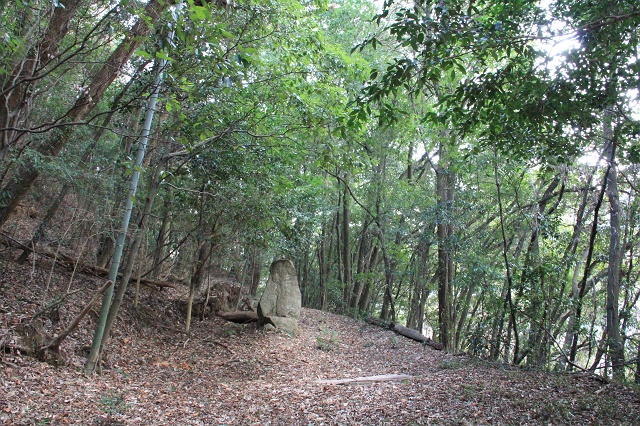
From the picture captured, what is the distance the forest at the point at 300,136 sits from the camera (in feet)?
12.6

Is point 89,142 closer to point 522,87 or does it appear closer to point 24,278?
point 24,278

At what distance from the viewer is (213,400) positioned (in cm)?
568

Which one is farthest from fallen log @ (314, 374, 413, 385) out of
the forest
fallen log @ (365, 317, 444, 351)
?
fallen log @ (365, 317, 444, 351)

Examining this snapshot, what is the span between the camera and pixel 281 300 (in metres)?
10.2

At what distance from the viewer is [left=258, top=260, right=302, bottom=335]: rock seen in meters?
9.78

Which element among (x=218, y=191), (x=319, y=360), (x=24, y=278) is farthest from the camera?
(x=319, y=360)

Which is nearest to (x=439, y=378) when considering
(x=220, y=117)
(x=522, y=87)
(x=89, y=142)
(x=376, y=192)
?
(x=522, y=87)

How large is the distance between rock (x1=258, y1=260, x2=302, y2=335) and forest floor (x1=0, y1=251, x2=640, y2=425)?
2.03ft

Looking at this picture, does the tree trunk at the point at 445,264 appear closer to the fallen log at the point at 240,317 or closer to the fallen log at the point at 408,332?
the fallen log at the point at 408,332

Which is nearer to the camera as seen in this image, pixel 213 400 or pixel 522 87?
pixel 522 87

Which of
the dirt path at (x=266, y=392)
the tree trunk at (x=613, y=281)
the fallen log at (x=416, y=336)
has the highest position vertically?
the tree trunk at (x=613, y=281)

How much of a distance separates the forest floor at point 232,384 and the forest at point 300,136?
1.79 ft

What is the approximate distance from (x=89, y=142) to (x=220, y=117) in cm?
246

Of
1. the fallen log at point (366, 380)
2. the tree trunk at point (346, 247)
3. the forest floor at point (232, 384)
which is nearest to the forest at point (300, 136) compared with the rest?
the forest floor at point (232, 384)
